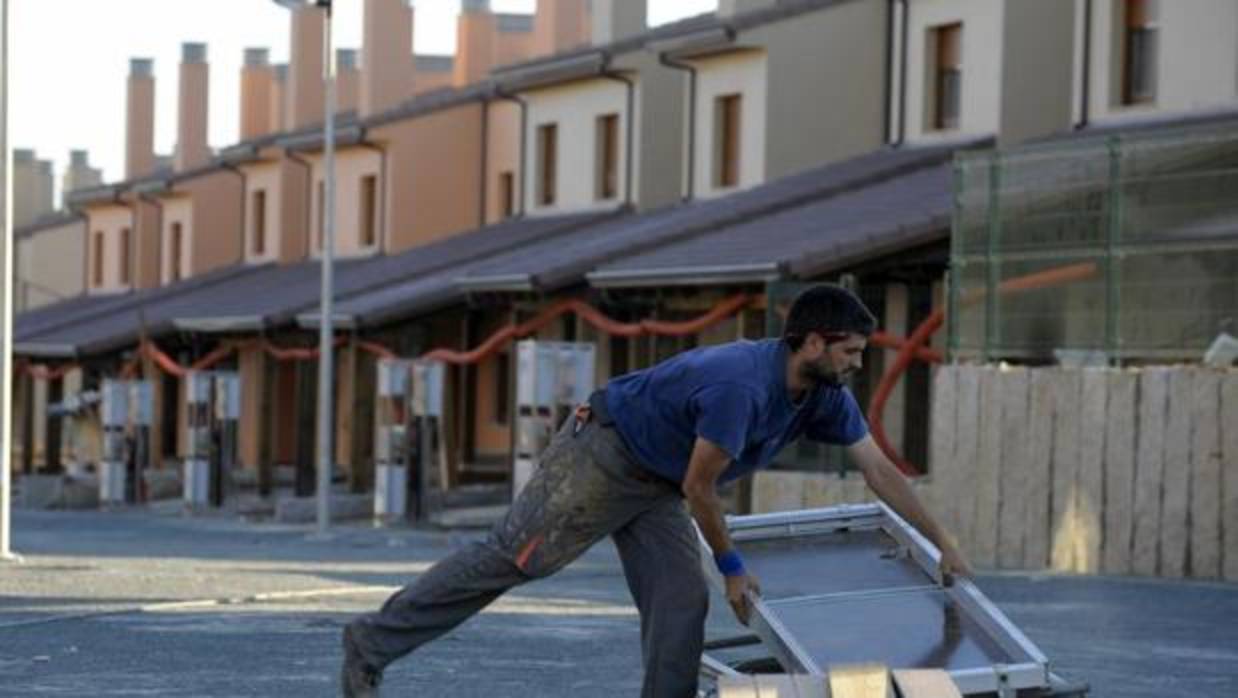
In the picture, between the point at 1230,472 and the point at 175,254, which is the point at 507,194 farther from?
the point at 1230,472

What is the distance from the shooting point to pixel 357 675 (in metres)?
10.1

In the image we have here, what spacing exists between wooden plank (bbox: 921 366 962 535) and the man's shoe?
1526cm

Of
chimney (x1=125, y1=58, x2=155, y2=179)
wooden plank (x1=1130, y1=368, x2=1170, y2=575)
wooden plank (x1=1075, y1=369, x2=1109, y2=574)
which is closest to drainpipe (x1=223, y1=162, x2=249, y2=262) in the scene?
chimney (x1=125, y1=58, x2=155, y2=179)

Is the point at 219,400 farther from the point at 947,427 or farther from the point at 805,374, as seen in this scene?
the point at 805,374

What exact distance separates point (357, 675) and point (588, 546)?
102cm

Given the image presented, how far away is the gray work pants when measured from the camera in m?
9.56

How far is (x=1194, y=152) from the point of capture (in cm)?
2369

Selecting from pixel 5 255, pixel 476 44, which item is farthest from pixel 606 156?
pixel 5 255

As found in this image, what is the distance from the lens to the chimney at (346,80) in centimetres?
6078

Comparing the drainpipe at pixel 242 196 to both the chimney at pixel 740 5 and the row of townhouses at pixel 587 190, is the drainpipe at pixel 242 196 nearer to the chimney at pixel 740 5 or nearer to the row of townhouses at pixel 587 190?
the row of townhouses at pixel 587 190

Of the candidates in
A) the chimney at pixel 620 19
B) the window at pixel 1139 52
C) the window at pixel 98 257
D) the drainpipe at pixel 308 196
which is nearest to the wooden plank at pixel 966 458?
the window at pixel 1139 52

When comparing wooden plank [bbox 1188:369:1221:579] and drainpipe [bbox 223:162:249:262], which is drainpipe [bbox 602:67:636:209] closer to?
drainpipe [bbox 223:162:249:262]

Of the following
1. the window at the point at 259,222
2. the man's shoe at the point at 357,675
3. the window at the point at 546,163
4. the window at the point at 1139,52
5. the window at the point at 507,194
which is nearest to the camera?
the man's shoe at the point at 357,675

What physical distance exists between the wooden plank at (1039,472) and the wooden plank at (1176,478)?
4.92ft
